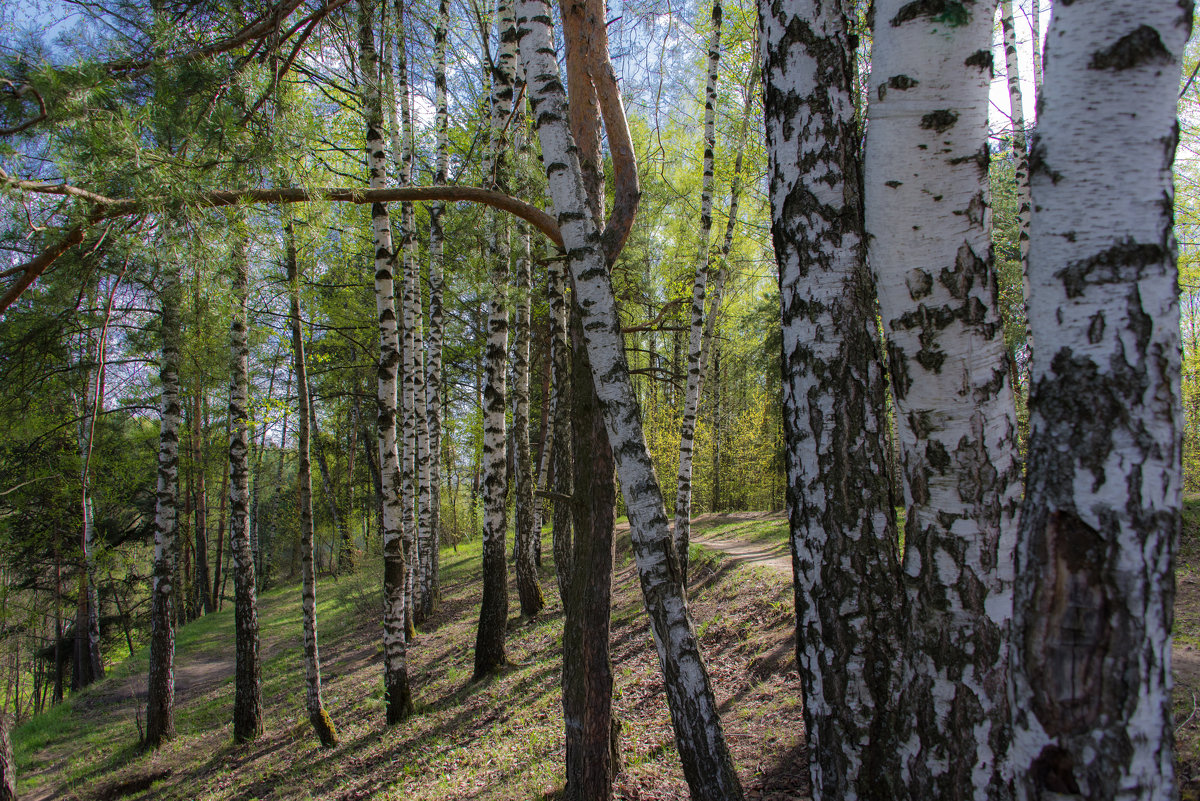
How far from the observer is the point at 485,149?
6.18 m

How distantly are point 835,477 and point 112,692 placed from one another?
16143 mm

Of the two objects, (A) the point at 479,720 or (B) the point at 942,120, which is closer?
(B) the point at 942,120

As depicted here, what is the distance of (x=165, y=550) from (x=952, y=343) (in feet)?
31.3

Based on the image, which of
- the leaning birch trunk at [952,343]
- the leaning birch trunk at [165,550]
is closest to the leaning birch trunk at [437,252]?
the leaning birch trunk at [165,550]

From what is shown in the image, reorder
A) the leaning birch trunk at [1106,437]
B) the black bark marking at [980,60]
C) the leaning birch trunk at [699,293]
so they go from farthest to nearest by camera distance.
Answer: the leaning birch trunk at [699,293], the black bark marking at [980,60], the leaning birch trunk at [1106,437]

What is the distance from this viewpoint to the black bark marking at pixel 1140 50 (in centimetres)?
122

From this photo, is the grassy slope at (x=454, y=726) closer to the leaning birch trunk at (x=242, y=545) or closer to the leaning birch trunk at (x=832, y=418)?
the leaning birch trunk at (x=242, y=545)

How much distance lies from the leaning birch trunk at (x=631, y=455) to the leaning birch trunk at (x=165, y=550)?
684 cm

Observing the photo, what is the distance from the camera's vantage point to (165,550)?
7.96 meters

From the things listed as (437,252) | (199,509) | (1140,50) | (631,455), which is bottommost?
(199,509)

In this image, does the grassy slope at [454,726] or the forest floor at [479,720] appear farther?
the grassy slope at [454,726]

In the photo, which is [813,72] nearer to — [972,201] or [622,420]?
[972,201]

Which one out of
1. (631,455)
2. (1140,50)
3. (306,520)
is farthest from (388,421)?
(1140,50)

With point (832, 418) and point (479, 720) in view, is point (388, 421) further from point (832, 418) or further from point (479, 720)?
point (832, 418)
